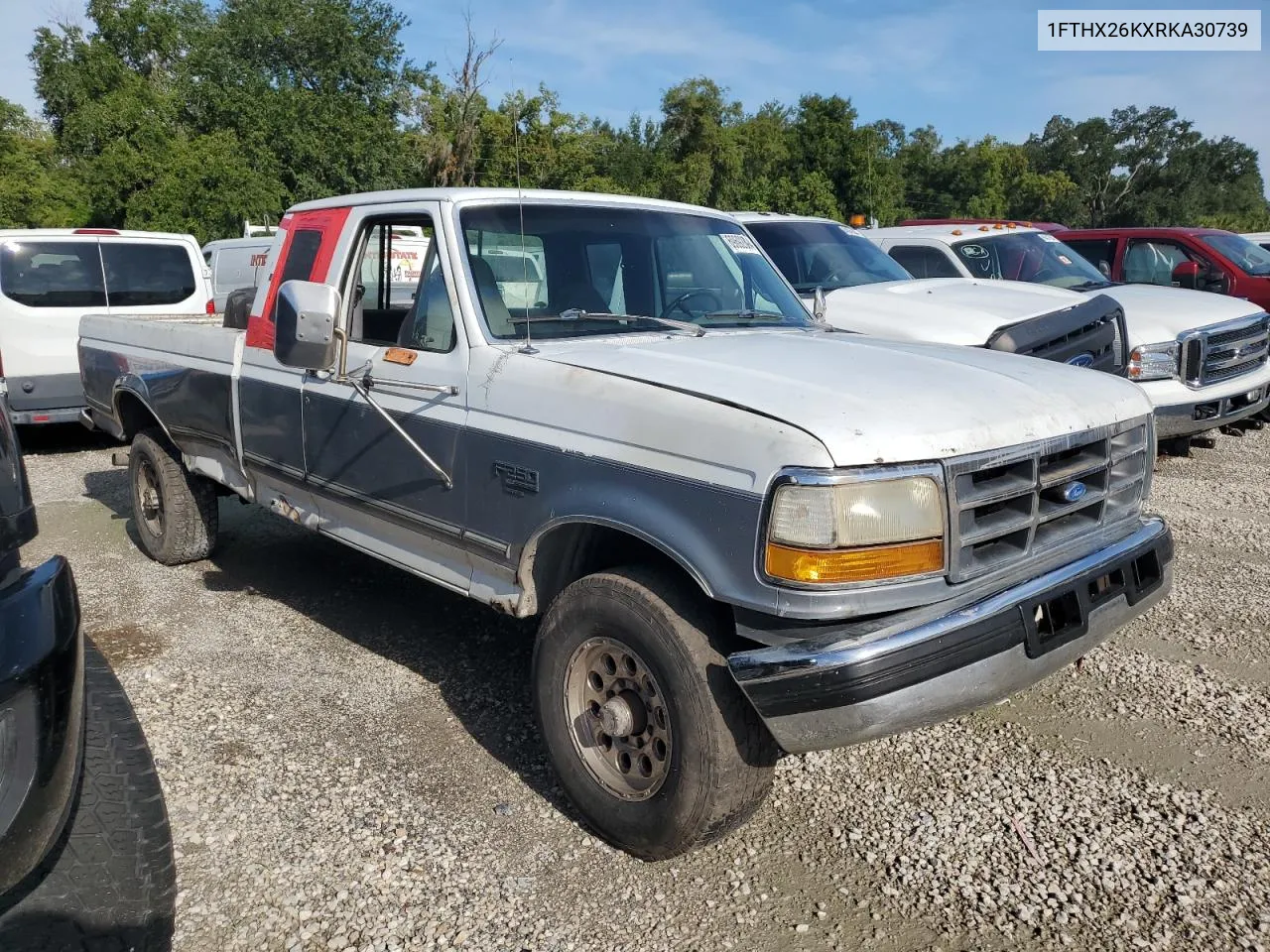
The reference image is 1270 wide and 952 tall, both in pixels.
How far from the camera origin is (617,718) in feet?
9.77

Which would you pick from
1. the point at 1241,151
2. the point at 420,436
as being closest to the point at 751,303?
the point at 420,436

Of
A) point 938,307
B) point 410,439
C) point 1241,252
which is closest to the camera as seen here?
point 410,439

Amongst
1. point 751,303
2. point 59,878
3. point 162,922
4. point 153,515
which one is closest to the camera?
point 59,878

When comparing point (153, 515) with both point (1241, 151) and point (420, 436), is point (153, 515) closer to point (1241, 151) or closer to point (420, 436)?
point (420, 436)

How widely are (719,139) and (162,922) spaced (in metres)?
45.5

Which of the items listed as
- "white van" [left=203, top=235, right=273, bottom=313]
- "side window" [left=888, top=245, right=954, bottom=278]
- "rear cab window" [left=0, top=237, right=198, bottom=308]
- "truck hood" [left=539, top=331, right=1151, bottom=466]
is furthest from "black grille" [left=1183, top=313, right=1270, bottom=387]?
"white van" [left=203, top=235, right=273, bottom=313]

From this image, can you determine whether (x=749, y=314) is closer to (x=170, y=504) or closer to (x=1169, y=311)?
(x=170, y=504)

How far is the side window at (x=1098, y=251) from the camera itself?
1050cm

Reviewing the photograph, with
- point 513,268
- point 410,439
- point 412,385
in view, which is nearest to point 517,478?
point 410,439

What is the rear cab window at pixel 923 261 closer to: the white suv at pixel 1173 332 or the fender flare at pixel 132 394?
the white suv at pixel 1173 332

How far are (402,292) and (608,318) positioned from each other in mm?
1124

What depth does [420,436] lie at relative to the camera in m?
3.64

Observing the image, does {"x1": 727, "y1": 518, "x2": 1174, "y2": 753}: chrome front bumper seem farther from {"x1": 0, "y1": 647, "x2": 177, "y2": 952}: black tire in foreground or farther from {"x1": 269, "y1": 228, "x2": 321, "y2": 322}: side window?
{"x1": 269, "y1": 228, "x2": 321, "y2": 322}: side window

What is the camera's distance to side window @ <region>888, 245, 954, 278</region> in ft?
29.3
